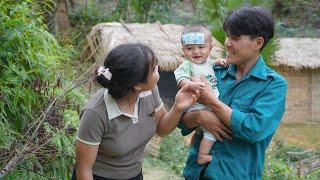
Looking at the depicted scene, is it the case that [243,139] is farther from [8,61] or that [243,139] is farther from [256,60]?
[8,61]

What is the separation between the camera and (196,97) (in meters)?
2.52

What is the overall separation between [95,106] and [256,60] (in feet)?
2.60

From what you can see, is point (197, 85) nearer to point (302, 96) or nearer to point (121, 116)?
point (121, 116)

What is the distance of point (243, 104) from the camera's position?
250 centimetres

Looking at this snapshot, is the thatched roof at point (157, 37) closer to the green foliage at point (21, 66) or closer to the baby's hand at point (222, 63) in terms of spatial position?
the green foliage at point (21, 66)

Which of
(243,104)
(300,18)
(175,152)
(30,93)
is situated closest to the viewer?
(243,104)

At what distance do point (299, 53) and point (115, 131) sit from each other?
1400 cm

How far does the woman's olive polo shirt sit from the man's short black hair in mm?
564

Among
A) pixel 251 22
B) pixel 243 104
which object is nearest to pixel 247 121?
pixel 243 104

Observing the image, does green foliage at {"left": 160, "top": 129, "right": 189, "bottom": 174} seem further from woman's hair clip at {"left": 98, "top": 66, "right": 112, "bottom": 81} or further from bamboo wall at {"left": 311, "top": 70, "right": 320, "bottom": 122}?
bamboo wall at {"left": 311, "top": 70, "right": 320, "bottom": 122}

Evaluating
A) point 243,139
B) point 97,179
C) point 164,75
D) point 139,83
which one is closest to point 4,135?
point 97,179

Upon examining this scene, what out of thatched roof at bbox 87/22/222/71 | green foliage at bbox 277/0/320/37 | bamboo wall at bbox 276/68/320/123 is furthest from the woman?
green foliage at bbox 277/0/320/37

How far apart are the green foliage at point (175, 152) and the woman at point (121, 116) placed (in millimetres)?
4516

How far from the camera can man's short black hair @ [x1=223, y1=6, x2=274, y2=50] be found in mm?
2416
